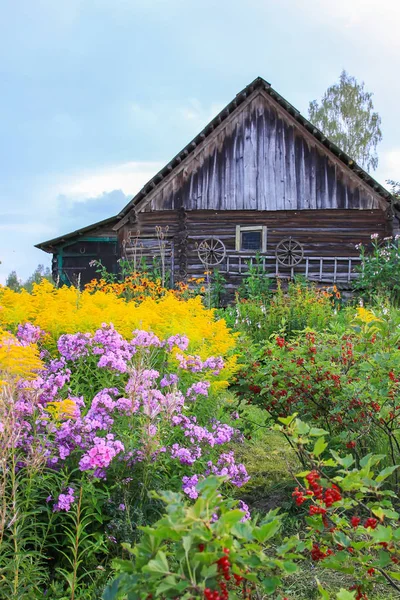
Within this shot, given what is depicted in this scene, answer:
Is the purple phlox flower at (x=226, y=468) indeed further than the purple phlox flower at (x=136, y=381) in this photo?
Yes

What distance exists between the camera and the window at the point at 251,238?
634 inches

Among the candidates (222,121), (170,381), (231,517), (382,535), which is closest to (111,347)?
(170,381)

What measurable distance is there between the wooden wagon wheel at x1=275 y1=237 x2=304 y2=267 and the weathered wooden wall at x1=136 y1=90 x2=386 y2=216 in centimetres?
90

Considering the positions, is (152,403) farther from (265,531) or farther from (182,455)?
(265,531)

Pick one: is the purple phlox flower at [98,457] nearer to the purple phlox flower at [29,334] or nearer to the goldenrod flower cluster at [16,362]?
the goldenrod flower cluster at [16,362]

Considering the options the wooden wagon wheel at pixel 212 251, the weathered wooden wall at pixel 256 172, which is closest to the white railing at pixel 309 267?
the wooden wagon wheel at pixel 212 251

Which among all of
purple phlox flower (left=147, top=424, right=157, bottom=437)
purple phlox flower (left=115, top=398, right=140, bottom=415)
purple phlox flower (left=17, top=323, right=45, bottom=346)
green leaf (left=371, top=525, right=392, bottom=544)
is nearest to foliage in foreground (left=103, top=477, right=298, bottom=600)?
green leaf (left=371, top=525, right=392, bottom=544)

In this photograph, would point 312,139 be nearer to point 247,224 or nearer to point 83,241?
point 247,224

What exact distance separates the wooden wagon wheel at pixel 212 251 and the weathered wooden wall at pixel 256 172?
93 centimetres

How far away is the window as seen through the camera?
16109 millimetres

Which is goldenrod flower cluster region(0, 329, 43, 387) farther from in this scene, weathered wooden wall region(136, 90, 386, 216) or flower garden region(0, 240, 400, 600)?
weathered wooden wall region(136, 90, 386, 216)

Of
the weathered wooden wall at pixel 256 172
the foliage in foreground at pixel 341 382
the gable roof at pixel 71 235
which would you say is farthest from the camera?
the gable roof at pixel 71 235

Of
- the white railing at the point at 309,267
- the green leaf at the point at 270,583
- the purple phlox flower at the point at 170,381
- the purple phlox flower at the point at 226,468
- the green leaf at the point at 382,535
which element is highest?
the white railing at the point at 309,267

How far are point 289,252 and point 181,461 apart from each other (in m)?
13.1
